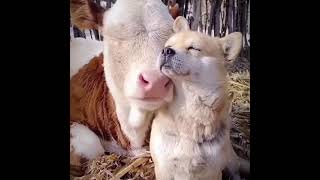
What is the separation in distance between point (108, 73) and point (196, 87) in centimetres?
39

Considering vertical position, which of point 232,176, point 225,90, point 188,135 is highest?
point 225,90

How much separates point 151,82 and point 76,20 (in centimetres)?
43

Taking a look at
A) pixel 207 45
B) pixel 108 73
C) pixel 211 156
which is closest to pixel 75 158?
pixel 108 73

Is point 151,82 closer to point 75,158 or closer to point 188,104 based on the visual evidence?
point 188,104

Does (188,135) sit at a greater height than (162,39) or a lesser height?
lesser

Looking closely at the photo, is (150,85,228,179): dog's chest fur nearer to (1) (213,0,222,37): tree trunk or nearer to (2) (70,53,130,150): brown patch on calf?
(2) (70,53,130,150): brown patch on calf

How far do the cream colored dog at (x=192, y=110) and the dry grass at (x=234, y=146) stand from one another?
0.06 metres

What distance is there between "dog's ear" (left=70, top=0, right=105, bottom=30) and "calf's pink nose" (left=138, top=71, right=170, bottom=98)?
12.3 inches

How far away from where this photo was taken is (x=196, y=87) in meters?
2.58

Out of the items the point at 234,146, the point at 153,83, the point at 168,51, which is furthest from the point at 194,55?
the point at 234,146

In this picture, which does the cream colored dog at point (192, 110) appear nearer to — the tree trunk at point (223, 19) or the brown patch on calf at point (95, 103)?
the tree trunk at point (223, 19)

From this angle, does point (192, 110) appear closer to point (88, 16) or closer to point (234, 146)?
point (234, 146)

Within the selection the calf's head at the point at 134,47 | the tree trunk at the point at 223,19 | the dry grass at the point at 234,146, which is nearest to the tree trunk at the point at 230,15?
the tree trunk at the point at 223,19

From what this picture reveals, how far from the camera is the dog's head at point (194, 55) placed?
255 centimetres
